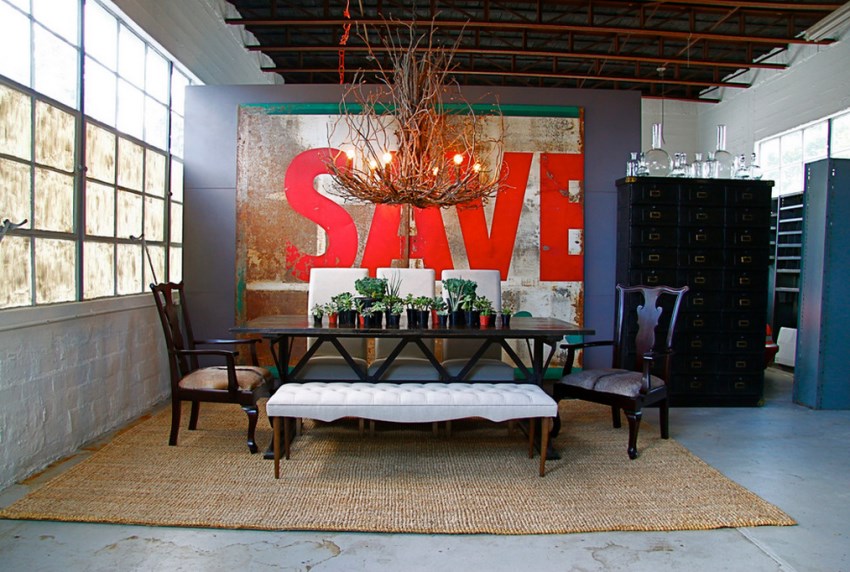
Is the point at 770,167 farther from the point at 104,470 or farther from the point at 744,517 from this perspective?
the point at 104,470

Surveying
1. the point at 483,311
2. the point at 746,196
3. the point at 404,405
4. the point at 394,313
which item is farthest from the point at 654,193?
the point at 404,405

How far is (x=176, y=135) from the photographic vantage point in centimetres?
586

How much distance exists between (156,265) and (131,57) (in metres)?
1.65

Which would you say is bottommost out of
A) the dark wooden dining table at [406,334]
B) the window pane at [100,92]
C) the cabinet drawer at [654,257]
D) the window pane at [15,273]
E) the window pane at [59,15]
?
the dark wooden dining table at [406,334]

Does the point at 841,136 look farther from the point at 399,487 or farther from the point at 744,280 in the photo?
the point at 399,487

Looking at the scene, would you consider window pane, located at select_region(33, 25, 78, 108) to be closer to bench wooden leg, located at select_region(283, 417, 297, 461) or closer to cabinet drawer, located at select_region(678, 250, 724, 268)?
bench wooden leg, located at select_region(283, 417, 297, 461)

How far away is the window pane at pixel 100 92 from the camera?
4180 mm

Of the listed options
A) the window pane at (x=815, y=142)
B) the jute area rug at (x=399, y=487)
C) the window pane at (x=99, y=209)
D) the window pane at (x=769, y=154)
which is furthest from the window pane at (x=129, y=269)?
the window pane at (x=769, y=154)

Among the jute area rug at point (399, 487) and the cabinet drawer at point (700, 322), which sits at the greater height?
the cabinet drawer at point (700, 322)

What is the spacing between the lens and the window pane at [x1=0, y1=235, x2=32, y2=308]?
3281mm

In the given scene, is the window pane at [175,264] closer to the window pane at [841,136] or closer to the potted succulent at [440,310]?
the potted succulent at [440,310]

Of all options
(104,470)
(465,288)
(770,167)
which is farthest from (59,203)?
(770,167)

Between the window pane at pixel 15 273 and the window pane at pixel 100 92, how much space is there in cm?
116

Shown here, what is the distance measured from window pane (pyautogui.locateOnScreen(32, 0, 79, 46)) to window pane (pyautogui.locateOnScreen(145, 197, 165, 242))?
59.9 inches
